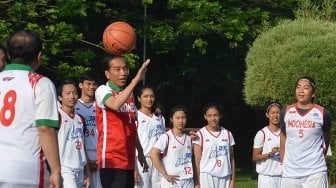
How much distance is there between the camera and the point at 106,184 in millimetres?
9664

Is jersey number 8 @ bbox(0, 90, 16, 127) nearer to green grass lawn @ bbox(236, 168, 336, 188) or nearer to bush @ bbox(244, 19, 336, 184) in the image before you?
bush @ bbox(244, 19, 336, 184)

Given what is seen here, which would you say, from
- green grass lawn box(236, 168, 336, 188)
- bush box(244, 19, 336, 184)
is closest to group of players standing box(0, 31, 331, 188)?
bush box(244, 19, 336, 184)

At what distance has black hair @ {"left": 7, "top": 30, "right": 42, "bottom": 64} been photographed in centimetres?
692

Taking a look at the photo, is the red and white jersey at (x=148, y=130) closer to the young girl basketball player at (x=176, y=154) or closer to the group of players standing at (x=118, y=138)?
the group of players standing at (x=118, y=138)

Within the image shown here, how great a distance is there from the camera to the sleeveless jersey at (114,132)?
9680 mm

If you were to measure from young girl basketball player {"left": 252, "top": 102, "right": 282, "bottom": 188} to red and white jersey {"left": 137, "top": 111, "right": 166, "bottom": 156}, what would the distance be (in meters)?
1.63

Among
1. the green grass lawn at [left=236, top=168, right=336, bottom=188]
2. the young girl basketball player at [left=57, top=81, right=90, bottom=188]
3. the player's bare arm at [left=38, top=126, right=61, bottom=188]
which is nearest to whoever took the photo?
the player's bare arm at [left=38, top=126, right=61, bottom=188]

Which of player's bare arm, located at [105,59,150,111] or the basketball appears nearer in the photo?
player's bare arm, located at [105,59,150,111]

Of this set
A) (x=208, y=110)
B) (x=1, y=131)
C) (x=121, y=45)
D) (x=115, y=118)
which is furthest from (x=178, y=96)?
(x=1, y=131)

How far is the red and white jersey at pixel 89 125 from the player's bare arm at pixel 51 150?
18.5ft

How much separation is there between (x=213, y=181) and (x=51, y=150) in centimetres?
708

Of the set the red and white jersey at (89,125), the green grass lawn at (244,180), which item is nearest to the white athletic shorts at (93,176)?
the red and white jersey at (89,125)

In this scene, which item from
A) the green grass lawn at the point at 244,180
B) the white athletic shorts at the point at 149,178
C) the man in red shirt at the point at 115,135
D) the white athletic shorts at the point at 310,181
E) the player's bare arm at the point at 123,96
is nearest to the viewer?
the player's bare arm at the point at 123,96

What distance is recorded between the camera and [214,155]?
13.6 meters
